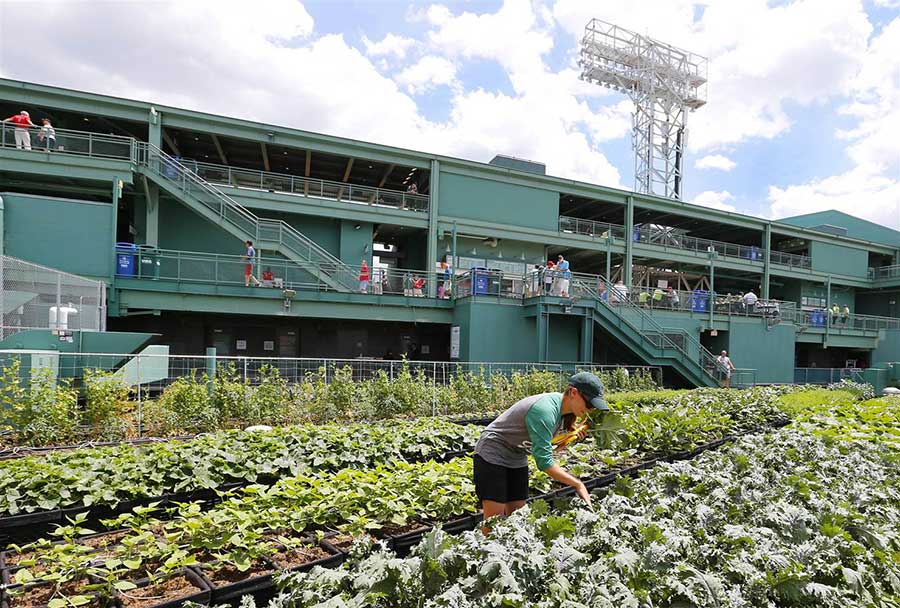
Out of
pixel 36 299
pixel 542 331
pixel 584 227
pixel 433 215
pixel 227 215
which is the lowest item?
pixel 542 331

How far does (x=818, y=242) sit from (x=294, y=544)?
42.1 m

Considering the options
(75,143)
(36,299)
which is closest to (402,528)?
(36,299)

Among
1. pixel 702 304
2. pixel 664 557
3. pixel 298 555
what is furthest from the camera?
pixel 702 304

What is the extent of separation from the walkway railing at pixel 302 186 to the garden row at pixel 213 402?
37.1ft

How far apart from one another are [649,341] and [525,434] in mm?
16302

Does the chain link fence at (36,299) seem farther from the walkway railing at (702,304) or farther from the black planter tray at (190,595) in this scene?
the walkway railing at (702,304)

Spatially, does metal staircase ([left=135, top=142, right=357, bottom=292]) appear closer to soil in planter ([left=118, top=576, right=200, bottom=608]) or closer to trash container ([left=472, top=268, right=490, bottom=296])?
trash container ([left=472, top=268, right=490, bottom=296])

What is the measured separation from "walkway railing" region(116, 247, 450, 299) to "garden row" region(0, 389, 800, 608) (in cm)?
1283

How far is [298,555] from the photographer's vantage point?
153 inches

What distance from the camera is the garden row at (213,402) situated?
7.88 meters

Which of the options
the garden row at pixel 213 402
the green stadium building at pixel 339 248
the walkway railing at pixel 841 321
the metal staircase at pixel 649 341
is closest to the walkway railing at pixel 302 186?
the green stadium building at pixel 339 248

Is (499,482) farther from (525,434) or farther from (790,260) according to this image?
(790,260)

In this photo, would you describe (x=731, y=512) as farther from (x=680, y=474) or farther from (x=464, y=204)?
(x=464, y=204)

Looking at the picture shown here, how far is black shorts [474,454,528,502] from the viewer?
4.00 meters
